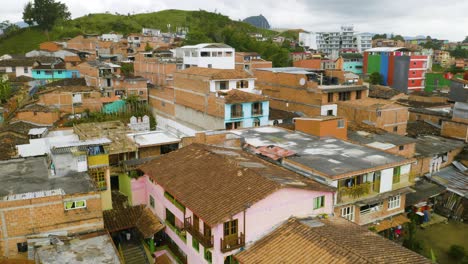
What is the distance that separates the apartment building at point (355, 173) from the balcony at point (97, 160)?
29.7 ft

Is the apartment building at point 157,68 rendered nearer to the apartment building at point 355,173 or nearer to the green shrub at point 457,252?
the apartment building at point 355,173

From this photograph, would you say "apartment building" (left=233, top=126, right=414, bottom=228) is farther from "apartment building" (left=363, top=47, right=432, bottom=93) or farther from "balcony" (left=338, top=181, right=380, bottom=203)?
"apartment building" (left=363, top=47, right=432, bottom=93)

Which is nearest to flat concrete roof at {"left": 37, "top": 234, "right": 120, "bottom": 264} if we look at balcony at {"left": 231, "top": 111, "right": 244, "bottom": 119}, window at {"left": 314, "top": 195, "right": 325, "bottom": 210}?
window at {"left": 314, "top": 195, "right": 325, "bottom": 210}

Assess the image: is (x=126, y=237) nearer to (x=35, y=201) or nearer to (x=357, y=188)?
(x=35, y=201)

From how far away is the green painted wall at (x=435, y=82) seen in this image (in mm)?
83250

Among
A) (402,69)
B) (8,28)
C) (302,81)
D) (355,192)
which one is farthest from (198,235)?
(8,28)

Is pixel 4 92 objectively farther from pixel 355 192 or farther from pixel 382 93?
pixel 382 93

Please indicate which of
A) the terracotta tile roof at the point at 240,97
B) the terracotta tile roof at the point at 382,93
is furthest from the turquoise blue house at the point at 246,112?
the terracotta tile roof at the point at 382,93

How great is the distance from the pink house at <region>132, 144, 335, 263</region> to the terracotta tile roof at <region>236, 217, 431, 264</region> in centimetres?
68

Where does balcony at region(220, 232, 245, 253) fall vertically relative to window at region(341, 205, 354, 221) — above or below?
above

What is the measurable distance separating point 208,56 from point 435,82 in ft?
176

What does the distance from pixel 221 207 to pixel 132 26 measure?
379ft

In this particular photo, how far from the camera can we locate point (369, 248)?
1571cm

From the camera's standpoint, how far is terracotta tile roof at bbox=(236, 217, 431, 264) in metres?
15.0
